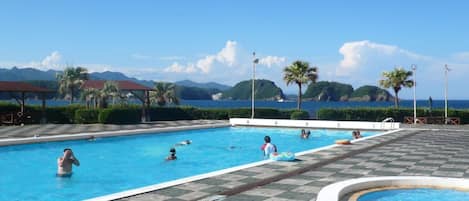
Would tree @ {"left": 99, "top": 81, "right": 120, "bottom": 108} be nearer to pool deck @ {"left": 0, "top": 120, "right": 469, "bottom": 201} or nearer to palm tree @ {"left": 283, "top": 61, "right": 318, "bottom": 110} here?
palm tree @ {"left": 283, "top": 61, "right": 318, "bottom": 110}

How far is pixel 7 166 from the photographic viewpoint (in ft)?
54.6

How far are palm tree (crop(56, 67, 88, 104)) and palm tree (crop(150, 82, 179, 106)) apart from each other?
13540 mm

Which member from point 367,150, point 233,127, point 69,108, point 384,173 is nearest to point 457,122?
point 233,127

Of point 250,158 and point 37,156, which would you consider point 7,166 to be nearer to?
point 37,156

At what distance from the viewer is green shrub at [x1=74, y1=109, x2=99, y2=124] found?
32469 millimetres

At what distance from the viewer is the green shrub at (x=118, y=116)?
105ft

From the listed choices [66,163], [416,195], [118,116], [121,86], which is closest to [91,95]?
[121,86]

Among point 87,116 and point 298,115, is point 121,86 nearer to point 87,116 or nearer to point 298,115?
point 87,116

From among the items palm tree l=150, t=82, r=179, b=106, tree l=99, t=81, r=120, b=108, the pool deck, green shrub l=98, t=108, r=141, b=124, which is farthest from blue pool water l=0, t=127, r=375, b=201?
palm tree l=150, t=82, r=179, b=106

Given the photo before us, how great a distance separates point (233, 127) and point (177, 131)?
20.3 feet

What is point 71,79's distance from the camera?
52688 mm

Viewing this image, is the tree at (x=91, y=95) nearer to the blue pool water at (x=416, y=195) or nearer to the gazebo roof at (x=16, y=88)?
the gazebo roof at (x=16, y=88)

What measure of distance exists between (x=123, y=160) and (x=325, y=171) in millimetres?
9535

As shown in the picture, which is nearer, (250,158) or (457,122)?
(250,158)
